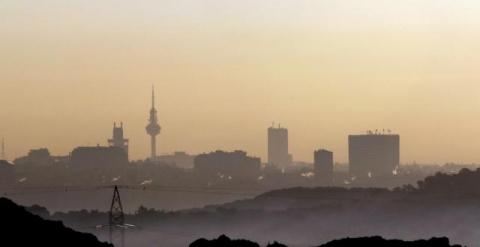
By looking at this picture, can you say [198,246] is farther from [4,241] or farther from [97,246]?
[4,241]

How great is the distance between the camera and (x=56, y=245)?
6388 inches

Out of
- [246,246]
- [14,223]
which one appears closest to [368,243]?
[246,246]

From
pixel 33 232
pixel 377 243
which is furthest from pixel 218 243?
pixel 33 232

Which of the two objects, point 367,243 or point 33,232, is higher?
point 33,232

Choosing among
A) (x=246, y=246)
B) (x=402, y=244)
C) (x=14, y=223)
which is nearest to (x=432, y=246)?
(x=402, y=244)

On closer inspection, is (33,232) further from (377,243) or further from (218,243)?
(377,243)

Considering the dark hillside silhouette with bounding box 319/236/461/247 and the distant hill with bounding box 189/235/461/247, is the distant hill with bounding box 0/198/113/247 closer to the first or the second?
the distant hill with bounding box 189/235/461/247

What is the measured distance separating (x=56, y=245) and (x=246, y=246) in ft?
86.4

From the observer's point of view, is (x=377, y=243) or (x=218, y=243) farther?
(x=218, y=243)

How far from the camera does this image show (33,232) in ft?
538

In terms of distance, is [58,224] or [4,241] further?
[58,224]

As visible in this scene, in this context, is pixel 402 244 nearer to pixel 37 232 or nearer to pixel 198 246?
pixel 198 246

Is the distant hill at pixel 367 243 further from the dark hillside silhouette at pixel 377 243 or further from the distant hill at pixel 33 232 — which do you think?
the distant hill at pixel 33 232

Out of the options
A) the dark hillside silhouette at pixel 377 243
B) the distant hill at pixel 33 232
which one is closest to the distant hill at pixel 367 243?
the dark hillside silhouette at pixel 377 243
